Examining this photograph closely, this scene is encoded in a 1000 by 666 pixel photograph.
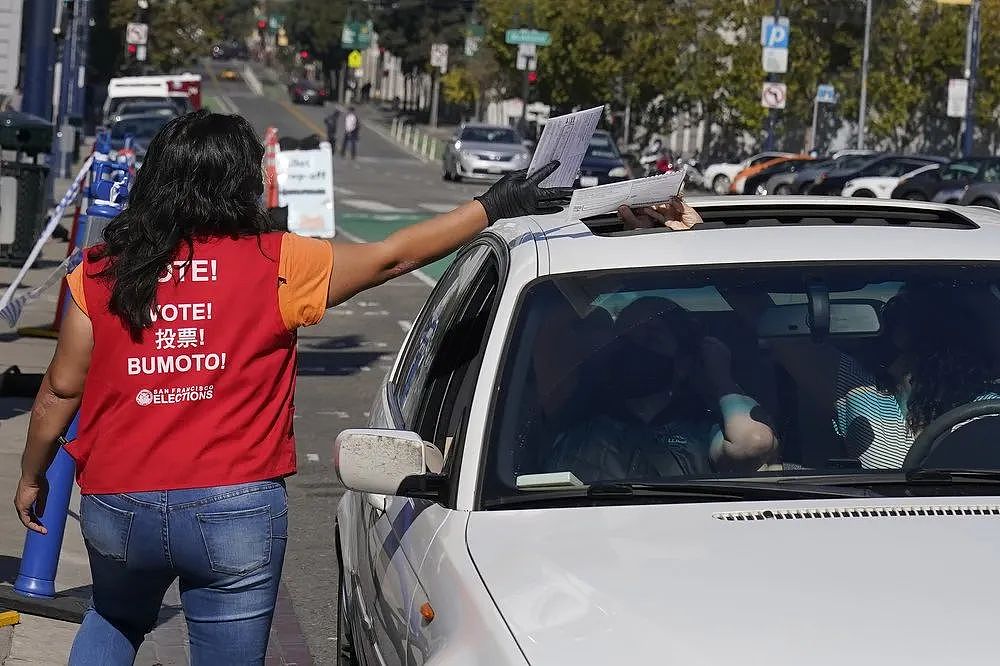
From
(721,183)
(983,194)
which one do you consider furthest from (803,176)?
(983,194)

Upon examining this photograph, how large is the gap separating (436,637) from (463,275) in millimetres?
1586

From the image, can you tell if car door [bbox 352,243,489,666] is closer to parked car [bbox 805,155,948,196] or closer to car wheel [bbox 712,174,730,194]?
parked car [bbox 805,155,948,196]

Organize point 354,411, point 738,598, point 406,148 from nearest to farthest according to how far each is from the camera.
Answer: point 738,598, point 354,411, point 406,148

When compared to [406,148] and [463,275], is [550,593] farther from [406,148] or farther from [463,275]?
[406,148]

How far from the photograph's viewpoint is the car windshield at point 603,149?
4225 centimetres

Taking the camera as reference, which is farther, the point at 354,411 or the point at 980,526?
the point at 354,411

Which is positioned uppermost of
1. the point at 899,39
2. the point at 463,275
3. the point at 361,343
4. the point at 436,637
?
the point at 899,39

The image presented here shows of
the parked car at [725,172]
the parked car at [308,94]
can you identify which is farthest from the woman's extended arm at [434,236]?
the parked car at [308,94]

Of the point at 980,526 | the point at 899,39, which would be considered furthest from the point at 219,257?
the point at 899,39

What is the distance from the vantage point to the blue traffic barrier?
6.26m

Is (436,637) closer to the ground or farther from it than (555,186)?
closer to the ground

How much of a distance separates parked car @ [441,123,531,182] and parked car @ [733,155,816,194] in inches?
228

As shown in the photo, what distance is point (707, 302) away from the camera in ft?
13.2

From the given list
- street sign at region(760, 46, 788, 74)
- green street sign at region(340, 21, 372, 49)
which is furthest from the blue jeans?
green street sign at region(340, 21, 372, 49)
